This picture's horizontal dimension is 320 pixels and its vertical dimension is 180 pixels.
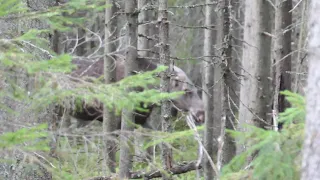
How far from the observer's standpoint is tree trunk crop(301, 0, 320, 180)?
10.5 feet

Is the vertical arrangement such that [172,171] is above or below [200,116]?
below

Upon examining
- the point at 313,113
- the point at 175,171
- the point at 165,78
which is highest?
the point at 165,78

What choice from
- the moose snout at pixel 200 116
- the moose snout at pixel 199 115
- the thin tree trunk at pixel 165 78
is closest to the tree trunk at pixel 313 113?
the thin tree trunk at pixel 165 78

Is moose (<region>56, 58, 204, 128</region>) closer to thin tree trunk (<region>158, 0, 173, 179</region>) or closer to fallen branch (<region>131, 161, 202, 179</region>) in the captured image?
fallen branch (<region>131, 161, 202, 179</region>)

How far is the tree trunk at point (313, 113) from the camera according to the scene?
126 inches

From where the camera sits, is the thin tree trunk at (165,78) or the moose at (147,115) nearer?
the thin tree trunk at (165,78)

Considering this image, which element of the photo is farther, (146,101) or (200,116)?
(200,116)

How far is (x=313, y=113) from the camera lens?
3246 mm

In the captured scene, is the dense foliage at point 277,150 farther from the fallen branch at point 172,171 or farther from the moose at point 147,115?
the moose at point 147,115

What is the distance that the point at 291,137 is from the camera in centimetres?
399

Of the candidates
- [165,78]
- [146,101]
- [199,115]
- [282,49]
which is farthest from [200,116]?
[146,101]

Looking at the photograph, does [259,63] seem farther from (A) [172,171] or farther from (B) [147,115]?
(B) [147,115]

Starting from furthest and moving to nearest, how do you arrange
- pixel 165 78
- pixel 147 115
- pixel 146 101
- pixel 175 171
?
pixel 147 115 < pixel 175 171 < pixel 165 78 < pixel 146 101

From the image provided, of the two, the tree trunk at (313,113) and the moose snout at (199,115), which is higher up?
the tree trunk at (313,113)
